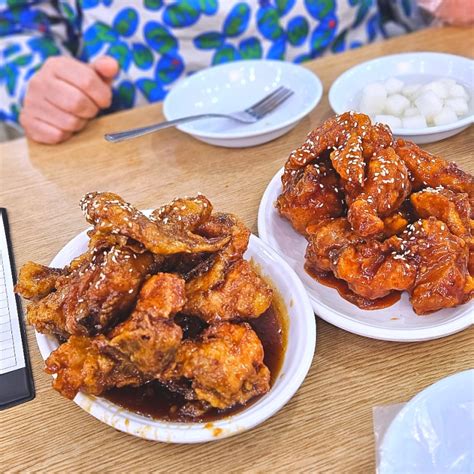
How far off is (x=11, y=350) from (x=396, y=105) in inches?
59.2

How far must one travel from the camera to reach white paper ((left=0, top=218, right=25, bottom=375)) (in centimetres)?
131

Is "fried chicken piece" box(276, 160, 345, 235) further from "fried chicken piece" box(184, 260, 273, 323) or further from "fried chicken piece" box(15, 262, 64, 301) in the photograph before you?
"fried chicken piece" box(15, 262, 64, 301)

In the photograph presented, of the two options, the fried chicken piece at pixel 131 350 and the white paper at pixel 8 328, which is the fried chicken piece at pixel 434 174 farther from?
the white paper at pixel 8 328

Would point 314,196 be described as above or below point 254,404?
above

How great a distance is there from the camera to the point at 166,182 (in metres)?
1.90

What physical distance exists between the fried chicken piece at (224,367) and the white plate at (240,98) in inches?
39.3

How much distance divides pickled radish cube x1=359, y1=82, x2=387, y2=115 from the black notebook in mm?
1344

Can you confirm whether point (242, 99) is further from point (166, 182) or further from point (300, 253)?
point (300, 253)

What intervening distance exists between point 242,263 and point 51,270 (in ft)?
1.56

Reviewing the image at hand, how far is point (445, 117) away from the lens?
1.82m

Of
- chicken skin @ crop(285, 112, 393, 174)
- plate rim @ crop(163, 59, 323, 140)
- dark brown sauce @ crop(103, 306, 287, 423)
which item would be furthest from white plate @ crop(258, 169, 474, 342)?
plate rim @ crop(163, 59, 323, 140)

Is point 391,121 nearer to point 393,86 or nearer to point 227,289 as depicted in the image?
point 393,86

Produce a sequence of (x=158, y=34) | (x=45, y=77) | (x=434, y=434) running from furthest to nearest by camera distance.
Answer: (x=158, y=34), (x=45, y=77), (x=434, y=434)

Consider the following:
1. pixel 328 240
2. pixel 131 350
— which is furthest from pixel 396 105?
pixel 131 350
